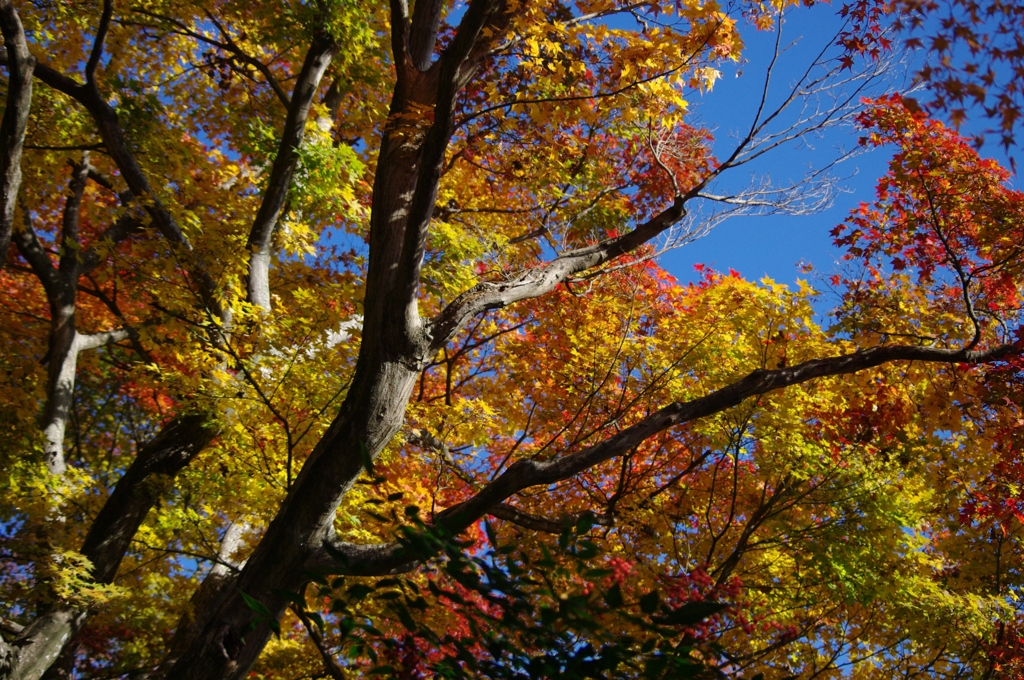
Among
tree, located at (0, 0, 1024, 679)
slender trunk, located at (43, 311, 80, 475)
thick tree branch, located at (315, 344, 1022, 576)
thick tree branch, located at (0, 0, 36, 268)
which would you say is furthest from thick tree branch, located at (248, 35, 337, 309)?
thick tree branch, located at (315, 344, 1022, 576)

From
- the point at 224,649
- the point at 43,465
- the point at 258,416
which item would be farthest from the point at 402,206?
the point at 43,465

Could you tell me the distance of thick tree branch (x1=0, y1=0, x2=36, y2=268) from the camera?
15.3 ft

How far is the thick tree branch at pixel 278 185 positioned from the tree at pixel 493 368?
32mm

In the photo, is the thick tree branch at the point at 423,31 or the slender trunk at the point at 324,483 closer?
the slender trunk at the point at 324,483

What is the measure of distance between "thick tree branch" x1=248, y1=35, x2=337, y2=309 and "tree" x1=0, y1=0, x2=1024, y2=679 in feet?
0.10

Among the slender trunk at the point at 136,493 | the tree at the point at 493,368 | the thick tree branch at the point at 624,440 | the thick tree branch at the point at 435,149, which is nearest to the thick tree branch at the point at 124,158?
the tree at the point at 493,368

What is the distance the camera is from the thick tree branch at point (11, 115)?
465cm

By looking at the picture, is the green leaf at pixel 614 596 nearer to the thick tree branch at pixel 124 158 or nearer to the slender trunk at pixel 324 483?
the slender trunk at pixel 324 483

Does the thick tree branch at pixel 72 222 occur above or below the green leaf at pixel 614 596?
above

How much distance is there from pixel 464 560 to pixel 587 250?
3403mm

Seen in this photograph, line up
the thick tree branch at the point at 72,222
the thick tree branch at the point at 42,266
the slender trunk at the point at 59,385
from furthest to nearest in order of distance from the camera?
the thick tree branch at the point at 72,222, the thick tree branch at the point at 42,266, the slender trunk at the point at 59,385

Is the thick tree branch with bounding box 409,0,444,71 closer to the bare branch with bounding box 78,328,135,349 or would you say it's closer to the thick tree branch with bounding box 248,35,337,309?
the thick tree branch with bounding box 248,35,337,309

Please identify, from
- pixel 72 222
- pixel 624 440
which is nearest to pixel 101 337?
pixel 72 222

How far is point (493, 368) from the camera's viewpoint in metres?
8.70
